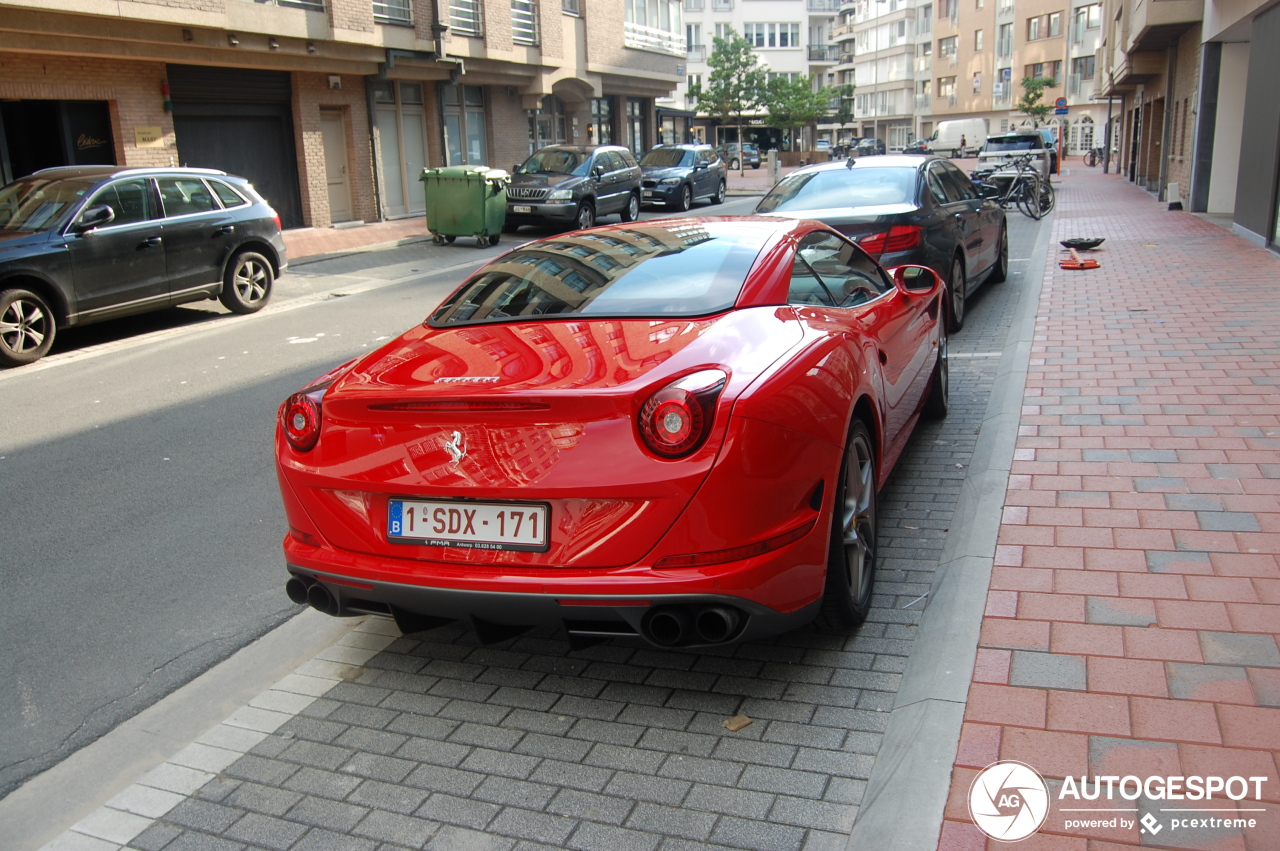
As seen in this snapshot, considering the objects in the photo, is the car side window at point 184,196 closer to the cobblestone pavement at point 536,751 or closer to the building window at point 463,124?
the cobblestone pavement at point 536,751

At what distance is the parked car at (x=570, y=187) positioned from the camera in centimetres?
2153

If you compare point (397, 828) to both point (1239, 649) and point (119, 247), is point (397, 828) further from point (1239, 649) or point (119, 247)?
point (119, 247)

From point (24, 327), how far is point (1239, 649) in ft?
34.5

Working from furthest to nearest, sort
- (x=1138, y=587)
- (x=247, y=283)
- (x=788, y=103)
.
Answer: (x=788, y=103) → (x=247, y=283) → (x=1138, y=587)

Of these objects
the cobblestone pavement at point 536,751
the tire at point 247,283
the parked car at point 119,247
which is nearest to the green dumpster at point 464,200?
the parked car at point 119,247

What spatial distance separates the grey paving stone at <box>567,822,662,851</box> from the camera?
273 cm

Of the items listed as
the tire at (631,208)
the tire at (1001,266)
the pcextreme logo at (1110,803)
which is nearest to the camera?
the pcextreme logo at (1110,803)

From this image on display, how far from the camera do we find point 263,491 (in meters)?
5.91

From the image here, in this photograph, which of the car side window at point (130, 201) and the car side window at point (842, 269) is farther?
the car side window at point (130, 201)

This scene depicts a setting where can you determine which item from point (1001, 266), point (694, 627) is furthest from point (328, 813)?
point (1001, 266)

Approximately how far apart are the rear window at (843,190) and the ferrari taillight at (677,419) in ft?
21.2

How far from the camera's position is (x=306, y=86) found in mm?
22516

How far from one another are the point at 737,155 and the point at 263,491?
192 ft

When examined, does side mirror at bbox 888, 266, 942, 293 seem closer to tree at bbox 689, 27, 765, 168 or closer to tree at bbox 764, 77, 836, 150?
tree at bbox 689, 27, 765, 168
